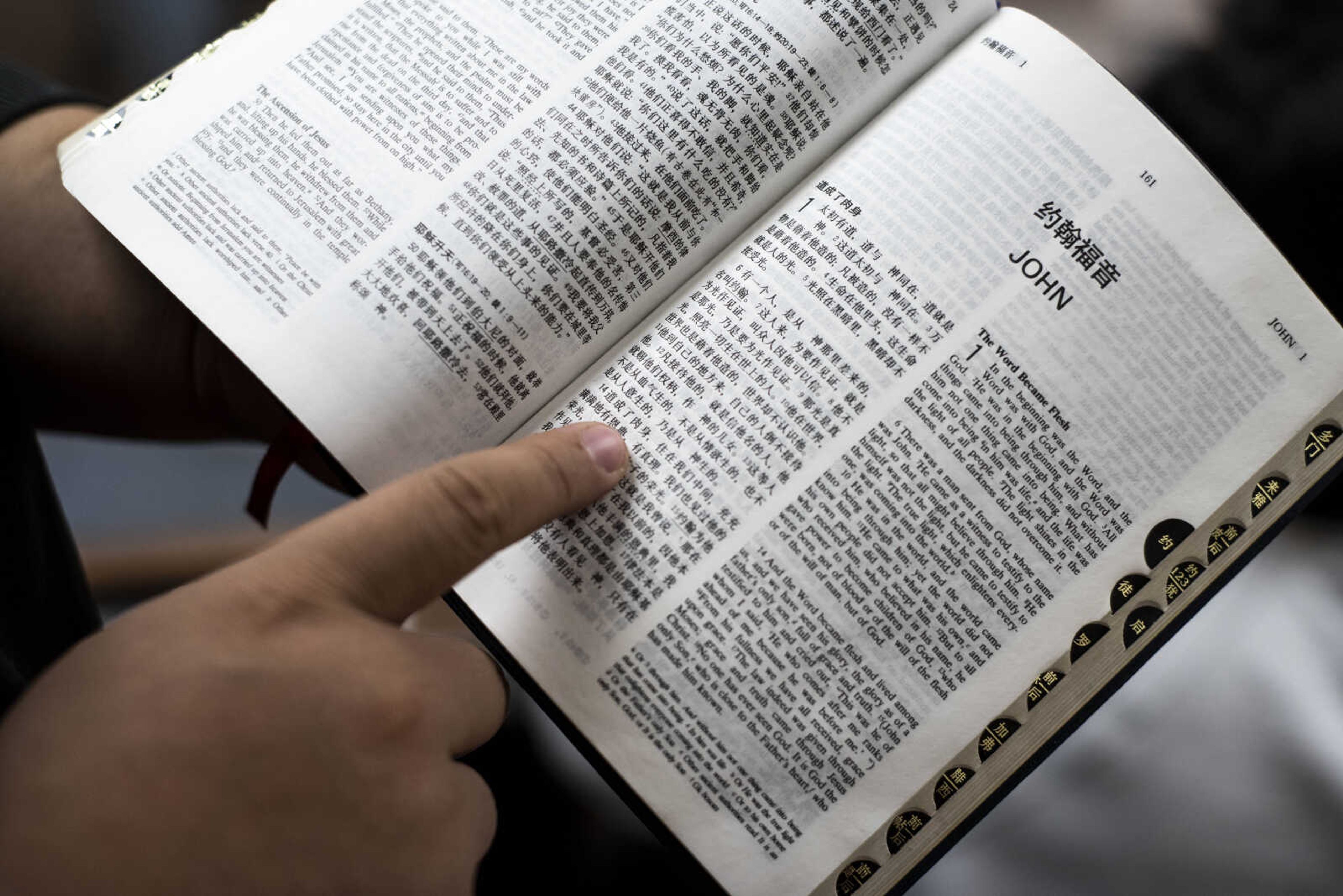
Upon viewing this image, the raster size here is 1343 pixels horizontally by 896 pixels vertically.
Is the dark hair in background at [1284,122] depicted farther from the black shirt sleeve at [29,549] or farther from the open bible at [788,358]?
the black shirt sleeve at [29,549]

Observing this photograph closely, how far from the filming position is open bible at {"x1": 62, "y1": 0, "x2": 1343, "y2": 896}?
1.45 feet

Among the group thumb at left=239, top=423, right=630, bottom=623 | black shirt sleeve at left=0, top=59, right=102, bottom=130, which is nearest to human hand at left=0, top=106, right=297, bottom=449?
black shirt sleeve at left=0, top=59, right=102, bottom=130

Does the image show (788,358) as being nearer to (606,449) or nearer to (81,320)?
(606,449)

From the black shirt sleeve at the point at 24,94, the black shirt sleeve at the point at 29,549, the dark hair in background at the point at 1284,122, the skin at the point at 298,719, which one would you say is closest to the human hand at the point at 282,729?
the skin at the point at 298,719

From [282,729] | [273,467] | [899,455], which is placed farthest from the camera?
[273,467]

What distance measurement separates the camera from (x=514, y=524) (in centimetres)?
40

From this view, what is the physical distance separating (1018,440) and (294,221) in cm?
39

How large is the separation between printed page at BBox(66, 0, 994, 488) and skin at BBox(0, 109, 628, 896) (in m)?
0.08

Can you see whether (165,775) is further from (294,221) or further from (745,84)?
(745,84)

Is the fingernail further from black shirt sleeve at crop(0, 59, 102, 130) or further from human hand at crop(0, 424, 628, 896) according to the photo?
black shirt sleeve at crop(0, 59, 102, 130)

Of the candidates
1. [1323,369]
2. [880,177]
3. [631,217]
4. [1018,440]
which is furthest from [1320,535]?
[631,217]

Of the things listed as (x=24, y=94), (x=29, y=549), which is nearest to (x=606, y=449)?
(x=29, y=549)

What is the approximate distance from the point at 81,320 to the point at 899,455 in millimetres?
517

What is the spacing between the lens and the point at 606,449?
0.43 metres
